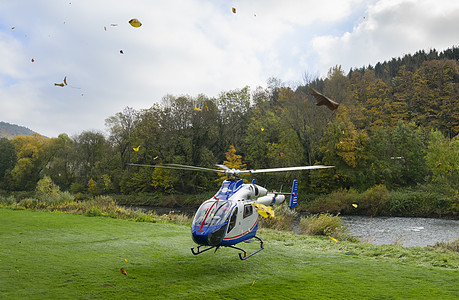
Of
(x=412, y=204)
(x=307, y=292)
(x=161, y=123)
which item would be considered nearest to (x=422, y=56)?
(x=412, y=204)

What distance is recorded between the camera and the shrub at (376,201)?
27484 millimetres

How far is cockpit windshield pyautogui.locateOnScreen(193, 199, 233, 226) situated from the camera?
7.09 metres

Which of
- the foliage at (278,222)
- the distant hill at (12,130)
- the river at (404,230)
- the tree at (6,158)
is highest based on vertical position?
the distant hill at (12,130)

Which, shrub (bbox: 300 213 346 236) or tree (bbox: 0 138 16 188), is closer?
shrub (bbox: 300 213 346 236)

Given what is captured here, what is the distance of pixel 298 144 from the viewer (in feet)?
118

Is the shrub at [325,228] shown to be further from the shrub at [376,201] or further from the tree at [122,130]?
the tree at [122,130]

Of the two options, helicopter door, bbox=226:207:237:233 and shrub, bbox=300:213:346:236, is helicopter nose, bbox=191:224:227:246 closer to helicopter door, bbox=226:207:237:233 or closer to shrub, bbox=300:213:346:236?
helicopter door, bbox=226:207:237:233

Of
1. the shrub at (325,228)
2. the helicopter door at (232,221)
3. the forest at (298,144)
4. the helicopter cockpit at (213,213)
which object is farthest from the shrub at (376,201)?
the helicopter cockpit at (213,213)

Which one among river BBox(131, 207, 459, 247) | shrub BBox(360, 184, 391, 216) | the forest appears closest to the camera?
river BBox(131, 207, 459, 247)

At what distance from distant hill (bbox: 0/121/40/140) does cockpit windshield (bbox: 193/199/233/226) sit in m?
145

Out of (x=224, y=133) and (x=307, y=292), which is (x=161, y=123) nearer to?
(x=224, y=133)

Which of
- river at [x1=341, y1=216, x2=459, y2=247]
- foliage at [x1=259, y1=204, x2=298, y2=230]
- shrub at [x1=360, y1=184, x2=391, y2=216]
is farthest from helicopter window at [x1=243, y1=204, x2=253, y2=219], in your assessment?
shrub at [x1=360, y1=184, x2=391, y2=216]

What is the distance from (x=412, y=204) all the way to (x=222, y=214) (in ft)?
80.7

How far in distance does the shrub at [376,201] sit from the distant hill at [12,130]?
447 ft
